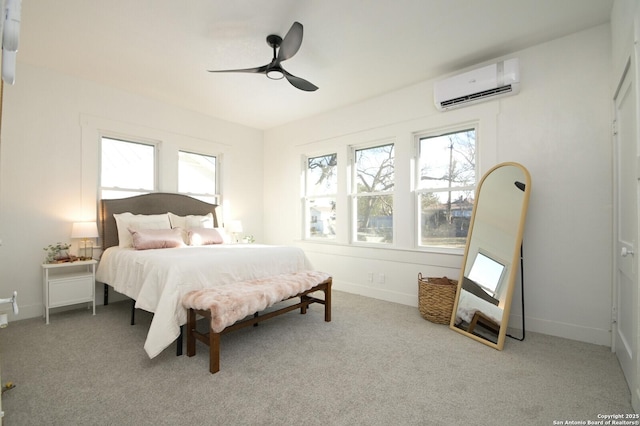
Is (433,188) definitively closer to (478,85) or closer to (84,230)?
(478,85)

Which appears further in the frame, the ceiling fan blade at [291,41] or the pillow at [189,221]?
the pillow at [189,221]

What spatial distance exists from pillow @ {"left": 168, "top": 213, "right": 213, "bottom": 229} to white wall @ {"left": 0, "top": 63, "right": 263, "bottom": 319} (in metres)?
0.51

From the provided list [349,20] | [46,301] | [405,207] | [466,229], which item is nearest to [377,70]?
[349,20]

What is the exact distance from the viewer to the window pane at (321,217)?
184 inches

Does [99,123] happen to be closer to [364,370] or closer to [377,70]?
[377,70]

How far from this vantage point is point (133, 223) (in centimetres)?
362

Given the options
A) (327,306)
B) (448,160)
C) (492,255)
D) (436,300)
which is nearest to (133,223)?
(327,306)

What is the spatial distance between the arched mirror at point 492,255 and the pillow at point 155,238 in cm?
314

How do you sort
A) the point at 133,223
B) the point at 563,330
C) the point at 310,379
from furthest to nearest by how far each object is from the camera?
the point at 133,223
the point at 563,330
the point at 310,379

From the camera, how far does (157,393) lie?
1.82m

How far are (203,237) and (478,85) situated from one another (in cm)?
359

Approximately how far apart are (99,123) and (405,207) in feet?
12.8

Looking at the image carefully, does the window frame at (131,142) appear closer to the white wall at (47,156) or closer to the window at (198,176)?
the white wall at (47,156)

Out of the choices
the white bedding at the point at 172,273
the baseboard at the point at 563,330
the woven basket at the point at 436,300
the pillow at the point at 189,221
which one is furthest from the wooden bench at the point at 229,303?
the baseboard at the point at 563,330
